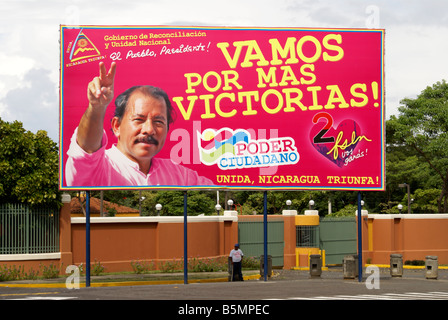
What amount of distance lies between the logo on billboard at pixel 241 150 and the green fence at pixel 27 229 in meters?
8.38

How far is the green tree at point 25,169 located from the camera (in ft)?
111

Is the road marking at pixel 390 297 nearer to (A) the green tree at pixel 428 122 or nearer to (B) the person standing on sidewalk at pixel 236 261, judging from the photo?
(B) the person standing on sidewalk at pixel 236 261

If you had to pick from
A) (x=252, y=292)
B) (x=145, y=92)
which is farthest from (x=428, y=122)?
(x=252, y=292)

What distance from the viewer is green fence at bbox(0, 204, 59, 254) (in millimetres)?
33812

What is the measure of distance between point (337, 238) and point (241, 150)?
20.5 meters

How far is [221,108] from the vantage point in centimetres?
3117

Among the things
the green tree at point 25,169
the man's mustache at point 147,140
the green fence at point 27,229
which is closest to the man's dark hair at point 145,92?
the man's mustache at point 147,140

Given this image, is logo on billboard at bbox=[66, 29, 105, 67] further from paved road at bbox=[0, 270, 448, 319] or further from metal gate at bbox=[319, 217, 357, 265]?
metal gate at bbox=[319, 217, 357, 265]

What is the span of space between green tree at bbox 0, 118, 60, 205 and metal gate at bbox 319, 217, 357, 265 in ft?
65.4

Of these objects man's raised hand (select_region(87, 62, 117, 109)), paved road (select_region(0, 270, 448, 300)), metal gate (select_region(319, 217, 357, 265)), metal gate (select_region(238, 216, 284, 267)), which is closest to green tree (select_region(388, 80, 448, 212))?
metal gate (select_region(319, 217, 357, 265))

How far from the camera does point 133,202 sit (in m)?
96.8

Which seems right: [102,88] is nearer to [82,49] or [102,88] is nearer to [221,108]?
[82,49]

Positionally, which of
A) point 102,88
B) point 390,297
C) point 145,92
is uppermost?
point 102,88

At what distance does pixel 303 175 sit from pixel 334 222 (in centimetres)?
1887
